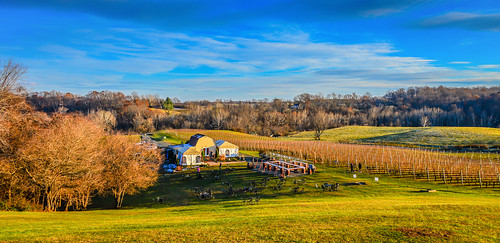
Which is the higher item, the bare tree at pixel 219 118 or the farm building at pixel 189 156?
the bare tree at pixel 219 118

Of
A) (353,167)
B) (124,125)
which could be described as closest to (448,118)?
(353,167)

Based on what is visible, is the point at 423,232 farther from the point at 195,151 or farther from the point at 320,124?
the point at 320,124

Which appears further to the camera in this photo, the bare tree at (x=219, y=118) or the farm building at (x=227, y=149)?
the bare tree at (x=219, y=118)

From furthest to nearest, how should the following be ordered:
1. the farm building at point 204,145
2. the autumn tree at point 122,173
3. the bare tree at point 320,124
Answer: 1. the bare tree at point 320,124
2. the farm building at point 204,145
3. the autumn tree at point 122,173

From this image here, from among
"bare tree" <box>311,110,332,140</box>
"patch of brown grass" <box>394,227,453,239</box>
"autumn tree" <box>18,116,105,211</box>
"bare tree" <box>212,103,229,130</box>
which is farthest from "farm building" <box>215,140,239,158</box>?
"bare tree" <box>212,103,229,130</box>

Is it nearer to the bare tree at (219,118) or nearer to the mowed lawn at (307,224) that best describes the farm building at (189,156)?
the mowed lawn at (307,224)

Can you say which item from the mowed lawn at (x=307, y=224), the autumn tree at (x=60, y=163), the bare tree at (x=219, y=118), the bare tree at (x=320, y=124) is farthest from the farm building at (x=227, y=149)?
the bare tree at (x=219, y=118)

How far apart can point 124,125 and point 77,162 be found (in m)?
106

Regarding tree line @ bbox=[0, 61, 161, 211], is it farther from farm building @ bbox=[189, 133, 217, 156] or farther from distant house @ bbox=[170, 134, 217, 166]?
farm building @ bbox=[189, 133, 217, 156]

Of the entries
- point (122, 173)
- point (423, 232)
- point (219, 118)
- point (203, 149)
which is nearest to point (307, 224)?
point (423, 232)

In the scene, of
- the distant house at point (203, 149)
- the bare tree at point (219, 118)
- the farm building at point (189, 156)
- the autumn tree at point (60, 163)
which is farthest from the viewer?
the bare tree at point (219, 118)

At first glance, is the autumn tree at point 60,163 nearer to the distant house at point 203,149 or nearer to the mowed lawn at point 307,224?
the mowed lawn at point 307,224

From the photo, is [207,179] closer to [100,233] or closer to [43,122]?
[43,122]

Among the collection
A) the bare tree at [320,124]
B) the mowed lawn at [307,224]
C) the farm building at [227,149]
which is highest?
the bare tree at [320,124]
